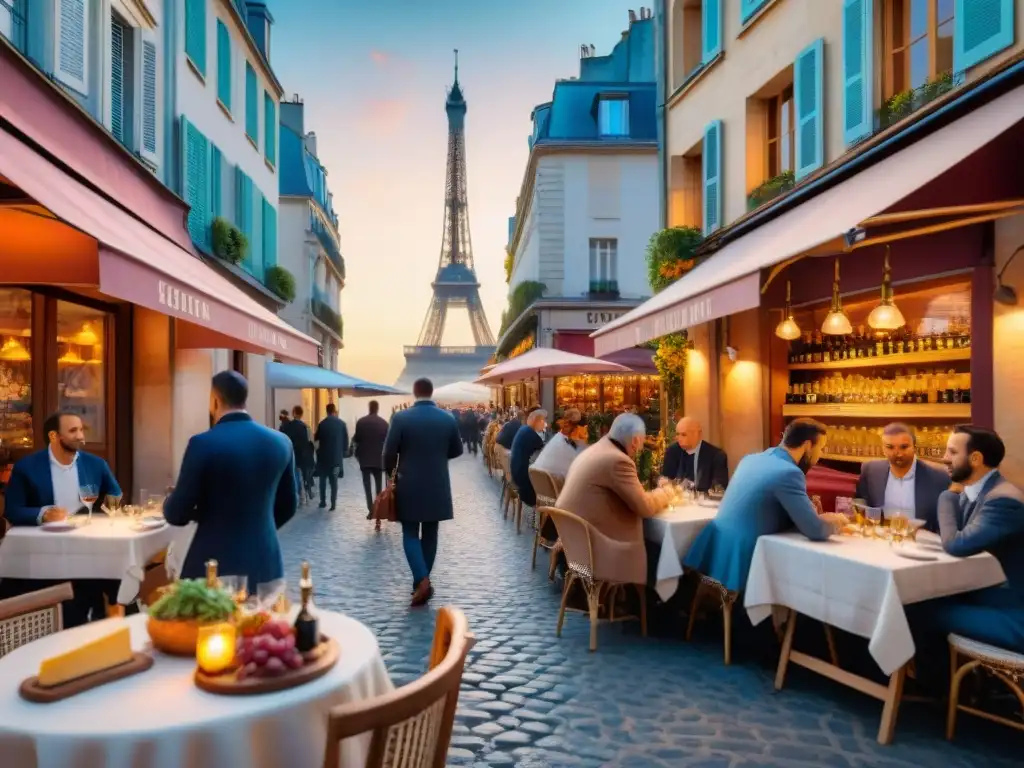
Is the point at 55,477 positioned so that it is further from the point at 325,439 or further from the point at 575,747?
the point at 325,439

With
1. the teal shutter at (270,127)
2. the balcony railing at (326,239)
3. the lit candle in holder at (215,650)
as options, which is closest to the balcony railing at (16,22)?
the lit candle in holder at (215,650)

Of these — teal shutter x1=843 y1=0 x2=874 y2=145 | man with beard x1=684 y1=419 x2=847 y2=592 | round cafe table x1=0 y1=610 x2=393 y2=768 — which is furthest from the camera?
teal shutter x1=843 y1=0 x2=874 y2=145

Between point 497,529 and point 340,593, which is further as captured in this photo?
point 497,529

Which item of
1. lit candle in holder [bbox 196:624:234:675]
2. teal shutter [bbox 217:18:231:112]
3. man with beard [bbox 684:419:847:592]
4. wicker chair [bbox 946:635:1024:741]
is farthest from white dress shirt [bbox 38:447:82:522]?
teal shutter [bbox 217:18:231:112]

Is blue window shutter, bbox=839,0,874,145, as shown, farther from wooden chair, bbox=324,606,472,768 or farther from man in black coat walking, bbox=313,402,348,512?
man in black coat walking, bbox=313,402,348,512

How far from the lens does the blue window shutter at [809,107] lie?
911cm

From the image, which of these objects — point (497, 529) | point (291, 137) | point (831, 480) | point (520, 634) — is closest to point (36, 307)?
point (520, 634)

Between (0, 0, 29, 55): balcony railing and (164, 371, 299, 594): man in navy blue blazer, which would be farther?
(0, 0, 29, 55): balcony railing

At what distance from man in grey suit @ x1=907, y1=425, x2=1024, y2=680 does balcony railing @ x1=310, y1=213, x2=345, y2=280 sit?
28.5 metres

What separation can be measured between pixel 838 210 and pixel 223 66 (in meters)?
12.1

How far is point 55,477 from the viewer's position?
565 cm

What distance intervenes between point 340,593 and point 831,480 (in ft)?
17.2

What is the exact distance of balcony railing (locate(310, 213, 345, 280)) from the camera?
31.4m

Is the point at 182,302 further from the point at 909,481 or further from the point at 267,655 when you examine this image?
the point at 909,481
